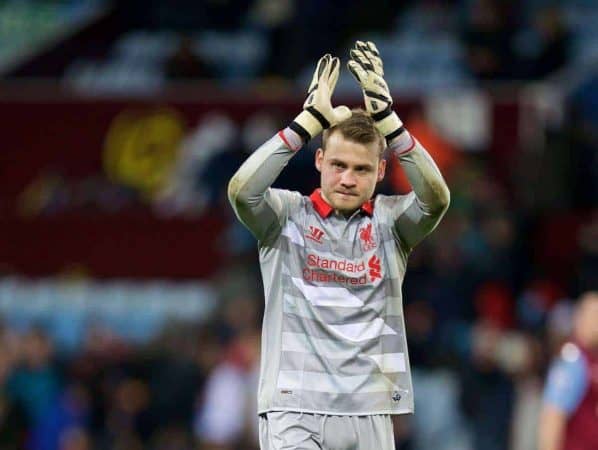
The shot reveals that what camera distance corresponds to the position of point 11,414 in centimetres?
1336

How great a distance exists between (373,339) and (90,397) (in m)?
7.77

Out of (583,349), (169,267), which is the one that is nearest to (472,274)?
(169,267)

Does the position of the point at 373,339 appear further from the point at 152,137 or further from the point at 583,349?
the point at 152,137

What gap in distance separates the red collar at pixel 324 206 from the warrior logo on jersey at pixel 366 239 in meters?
0.09

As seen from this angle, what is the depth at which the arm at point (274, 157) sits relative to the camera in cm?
571

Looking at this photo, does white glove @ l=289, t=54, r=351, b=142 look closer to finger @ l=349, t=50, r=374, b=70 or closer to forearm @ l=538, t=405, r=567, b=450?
finger @ l=349, t=50, r=374, b=70

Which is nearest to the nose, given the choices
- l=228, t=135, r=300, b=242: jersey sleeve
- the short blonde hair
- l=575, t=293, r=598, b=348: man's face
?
the short blonde hair

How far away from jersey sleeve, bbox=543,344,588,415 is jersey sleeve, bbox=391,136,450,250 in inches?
95.6

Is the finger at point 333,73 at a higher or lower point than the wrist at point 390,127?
Answer: higher

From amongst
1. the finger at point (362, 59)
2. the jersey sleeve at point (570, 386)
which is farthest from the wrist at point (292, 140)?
the jersey sleeve at point (570, 386)

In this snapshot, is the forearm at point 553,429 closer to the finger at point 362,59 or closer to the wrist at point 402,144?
the wrist at point 402,144

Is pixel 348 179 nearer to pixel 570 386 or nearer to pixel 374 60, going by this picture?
pixel 374 60

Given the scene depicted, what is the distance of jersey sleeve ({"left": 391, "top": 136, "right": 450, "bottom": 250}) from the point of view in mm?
5773

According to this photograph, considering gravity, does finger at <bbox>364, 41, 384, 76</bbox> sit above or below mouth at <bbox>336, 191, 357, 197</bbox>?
above
